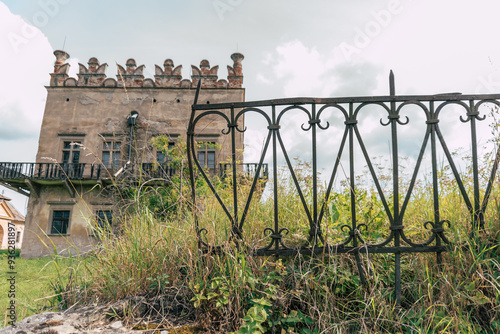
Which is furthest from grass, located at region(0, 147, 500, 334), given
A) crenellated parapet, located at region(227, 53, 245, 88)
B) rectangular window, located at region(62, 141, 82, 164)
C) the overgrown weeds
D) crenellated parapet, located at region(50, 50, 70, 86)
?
crenellated parapet, located at region(50, 50, 70, 86)

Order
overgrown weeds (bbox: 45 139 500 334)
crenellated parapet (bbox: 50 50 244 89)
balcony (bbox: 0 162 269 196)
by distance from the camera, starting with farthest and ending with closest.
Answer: crenellated parapet (bbox: 50 50 244 89)
balcony (bbox: 0 162 269 196)
overgrown weeds (bbox: 45 139 500 334)

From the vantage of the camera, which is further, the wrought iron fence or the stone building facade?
the stone building facade

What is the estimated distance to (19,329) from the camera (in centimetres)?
185

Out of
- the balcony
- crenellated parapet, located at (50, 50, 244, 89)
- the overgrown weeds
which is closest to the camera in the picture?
the overgrown weeds

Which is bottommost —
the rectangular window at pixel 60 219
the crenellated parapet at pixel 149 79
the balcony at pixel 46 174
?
the rectangular window at pixel 60 219

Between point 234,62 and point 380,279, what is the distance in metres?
14.3

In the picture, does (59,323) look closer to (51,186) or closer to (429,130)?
(429,130)

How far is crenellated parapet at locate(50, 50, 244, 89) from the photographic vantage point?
1508 cm

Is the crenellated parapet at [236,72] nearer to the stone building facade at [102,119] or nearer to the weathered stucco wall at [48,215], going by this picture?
the stone building facade at [102,119]

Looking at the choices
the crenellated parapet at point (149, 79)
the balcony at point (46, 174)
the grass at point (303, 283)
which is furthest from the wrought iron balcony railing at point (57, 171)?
the grass at point (303, 283)

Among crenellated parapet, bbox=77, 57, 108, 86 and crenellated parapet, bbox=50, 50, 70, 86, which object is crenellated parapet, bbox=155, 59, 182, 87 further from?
crenellated parapet, bbox=50, 50, 70, 86

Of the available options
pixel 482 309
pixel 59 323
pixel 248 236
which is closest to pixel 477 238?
pixel 482 309

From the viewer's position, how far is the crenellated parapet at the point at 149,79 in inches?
594

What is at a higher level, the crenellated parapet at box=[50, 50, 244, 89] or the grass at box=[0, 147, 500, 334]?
the crenellated parapet at box=[50, 50, 244, 89]
